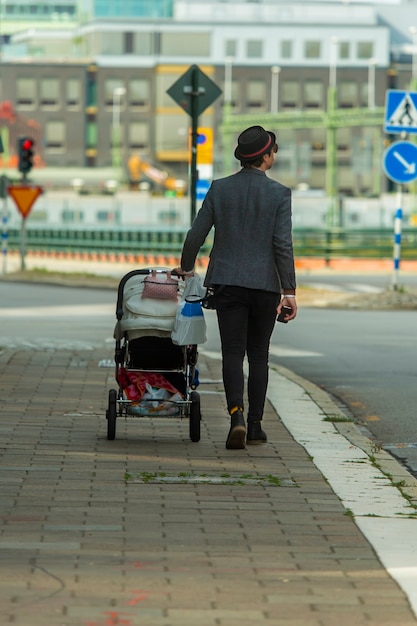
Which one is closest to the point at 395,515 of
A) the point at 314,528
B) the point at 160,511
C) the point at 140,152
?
the point at 314,528

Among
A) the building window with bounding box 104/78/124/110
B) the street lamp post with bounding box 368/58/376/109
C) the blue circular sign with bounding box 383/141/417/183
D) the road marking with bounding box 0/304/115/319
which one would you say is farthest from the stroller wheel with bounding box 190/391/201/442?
the building window with bounding box 104/78/124/110

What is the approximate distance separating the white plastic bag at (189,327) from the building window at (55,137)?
10622 centimetres

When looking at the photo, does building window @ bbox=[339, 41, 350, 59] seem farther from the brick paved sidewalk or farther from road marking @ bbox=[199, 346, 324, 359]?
the brick paved sidewalk

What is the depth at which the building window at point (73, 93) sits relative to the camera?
112438mm

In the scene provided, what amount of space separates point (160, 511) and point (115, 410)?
2.33 meters

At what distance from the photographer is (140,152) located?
11200 centimetres

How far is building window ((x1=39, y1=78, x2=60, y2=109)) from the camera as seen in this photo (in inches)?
4444

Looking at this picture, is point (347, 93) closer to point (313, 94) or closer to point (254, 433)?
point (313, 94)

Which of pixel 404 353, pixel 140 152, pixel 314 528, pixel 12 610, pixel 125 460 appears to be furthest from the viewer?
pixel 140 152

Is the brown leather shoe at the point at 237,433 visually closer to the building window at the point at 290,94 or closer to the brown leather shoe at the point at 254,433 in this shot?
the brown leather shoe at the point at 254,433

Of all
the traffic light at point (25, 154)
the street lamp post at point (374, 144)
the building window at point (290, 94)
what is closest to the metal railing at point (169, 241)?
the traffic light at point (25, 154)

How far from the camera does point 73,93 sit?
113 m

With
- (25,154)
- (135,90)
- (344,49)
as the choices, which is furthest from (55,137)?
(25,154)

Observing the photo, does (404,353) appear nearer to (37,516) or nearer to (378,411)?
(378,411)
